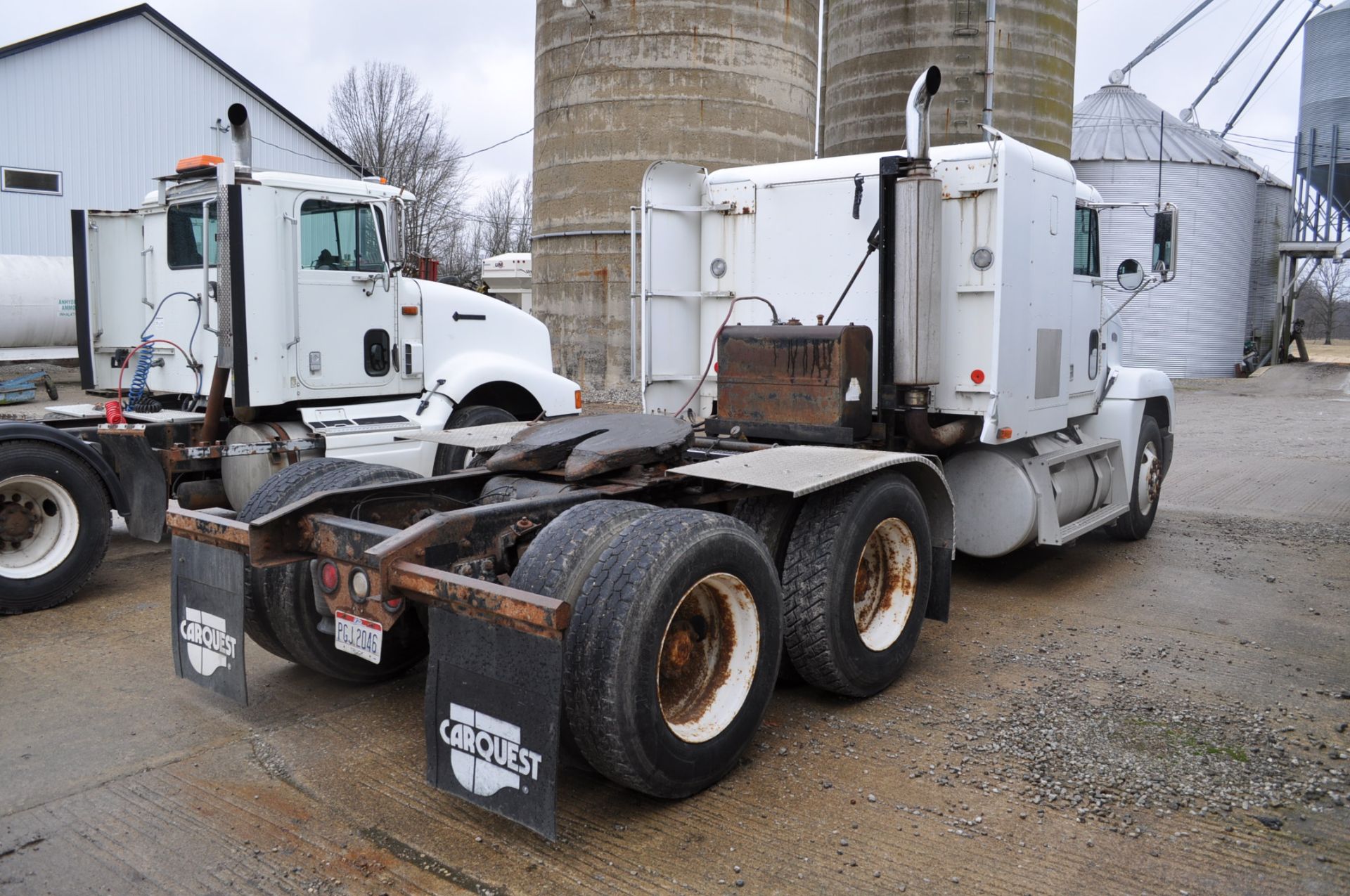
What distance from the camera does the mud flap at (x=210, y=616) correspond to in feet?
13.9

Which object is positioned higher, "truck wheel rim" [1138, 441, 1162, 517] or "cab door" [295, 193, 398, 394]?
→ "cab door" [295, 193, 398, 394]

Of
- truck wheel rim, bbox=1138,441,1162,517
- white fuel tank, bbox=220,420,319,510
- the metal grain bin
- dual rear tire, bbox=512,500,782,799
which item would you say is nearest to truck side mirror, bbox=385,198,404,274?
white fuel tank, bbox=220,420,319,510

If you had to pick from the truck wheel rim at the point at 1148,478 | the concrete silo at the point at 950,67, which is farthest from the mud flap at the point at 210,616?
the concrete silo at the point at 950,67

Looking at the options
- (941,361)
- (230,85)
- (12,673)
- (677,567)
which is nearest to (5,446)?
(12,673)

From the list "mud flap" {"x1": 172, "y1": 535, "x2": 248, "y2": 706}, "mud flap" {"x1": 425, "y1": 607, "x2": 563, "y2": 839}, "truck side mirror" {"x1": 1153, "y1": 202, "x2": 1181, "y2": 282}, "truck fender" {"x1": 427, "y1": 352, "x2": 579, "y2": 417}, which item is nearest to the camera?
"mud flap" {"x1": 425, "y1": 607, "x2": 563, "y2": 839}

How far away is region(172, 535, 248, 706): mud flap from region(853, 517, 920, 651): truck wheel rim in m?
2.78

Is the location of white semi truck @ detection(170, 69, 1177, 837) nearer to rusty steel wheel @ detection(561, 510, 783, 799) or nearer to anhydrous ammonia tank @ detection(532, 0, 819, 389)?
rusty steel wheel @ detection(561, 510, 783, 799)

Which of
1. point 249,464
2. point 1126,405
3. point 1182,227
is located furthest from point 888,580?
point 1182,227

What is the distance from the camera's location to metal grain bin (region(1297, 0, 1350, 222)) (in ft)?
113

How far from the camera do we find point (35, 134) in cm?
2298

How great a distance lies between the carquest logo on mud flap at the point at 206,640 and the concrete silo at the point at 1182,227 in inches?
1028

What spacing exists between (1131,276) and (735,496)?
13.6 ft

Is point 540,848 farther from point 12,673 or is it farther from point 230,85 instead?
point 230,85

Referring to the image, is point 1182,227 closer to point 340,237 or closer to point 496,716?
point 340,237
